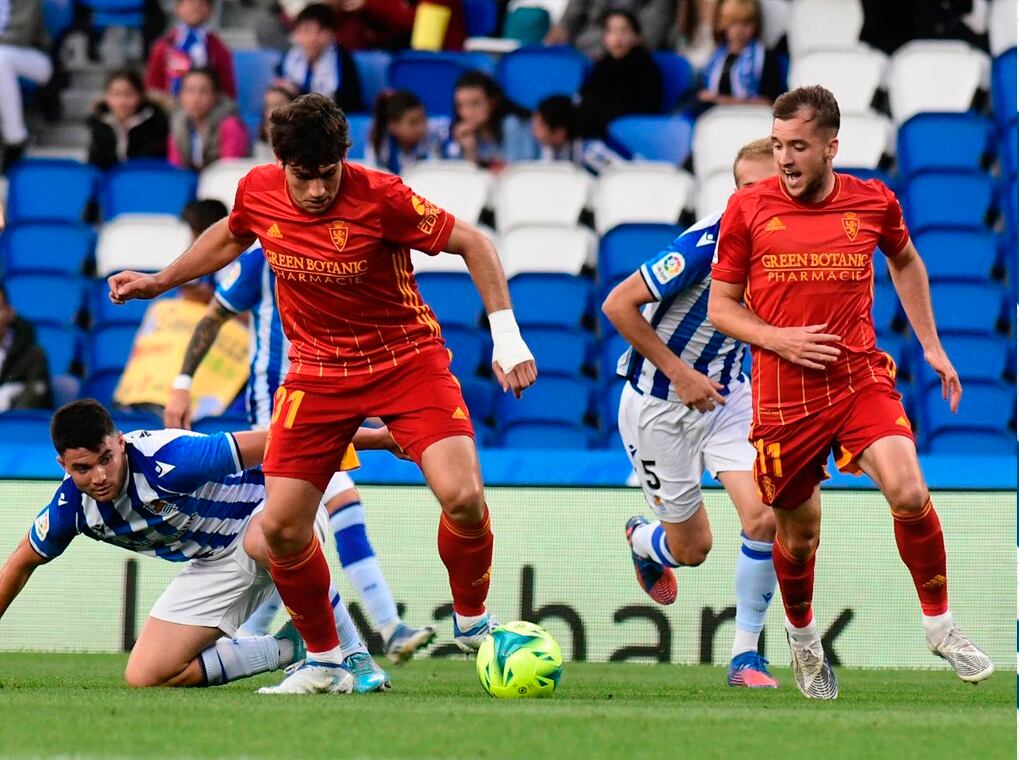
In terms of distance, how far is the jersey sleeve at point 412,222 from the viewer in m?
6.39

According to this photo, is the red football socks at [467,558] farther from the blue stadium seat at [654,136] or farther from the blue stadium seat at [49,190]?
the blue stadium seat at [49,190]

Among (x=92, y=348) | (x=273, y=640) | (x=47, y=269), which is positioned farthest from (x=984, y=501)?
(x=47, y=269)

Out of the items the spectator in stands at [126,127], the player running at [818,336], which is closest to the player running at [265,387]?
the player running at [818,336]

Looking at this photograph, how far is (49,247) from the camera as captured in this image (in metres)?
13.0

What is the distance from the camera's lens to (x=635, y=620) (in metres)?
9.30

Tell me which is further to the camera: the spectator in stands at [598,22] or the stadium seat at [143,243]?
the spectator in stands at [598,22]

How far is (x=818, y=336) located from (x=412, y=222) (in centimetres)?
146

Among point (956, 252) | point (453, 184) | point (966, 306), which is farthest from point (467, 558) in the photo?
point (453, 184)

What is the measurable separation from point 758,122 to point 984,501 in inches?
172

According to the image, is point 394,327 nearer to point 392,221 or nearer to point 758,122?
point 392,221

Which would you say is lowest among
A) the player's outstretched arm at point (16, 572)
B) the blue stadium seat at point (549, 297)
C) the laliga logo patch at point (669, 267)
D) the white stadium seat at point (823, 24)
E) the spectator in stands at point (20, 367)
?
the spectator in stands at point (20, 367)

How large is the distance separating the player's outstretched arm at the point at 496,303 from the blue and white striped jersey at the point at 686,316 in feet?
4.22

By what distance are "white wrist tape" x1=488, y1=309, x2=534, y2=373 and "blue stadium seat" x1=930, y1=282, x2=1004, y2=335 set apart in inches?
234

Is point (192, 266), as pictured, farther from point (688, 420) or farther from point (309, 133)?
point (688, 420)
